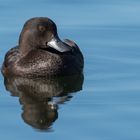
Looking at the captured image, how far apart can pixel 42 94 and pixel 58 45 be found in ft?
3.81

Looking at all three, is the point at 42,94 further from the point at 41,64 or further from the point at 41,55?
the point at 41,55

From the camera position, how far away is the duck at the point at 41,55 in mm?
12078

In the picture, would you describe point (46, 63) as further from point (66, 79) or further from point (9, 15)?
point (9, 15)

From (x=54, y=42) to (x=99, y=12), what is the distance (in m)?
2.01

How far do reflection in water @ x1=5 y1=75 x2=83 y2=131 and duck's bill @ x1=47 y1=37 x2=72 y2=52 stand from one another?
44 centimetres

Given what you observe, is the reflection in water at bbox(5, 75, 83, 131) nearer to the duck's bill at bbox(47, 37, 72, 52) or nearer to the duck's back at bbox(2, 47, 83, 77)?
the duck's back at bbox(2, 47, 83, 77)

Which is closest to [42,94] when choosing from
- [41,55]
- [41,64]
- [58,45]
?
[41,64]

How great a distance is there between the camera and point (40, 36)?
40.4 ft

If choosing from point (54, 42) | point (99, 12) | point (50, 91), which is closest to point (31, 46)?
point (54, 42)

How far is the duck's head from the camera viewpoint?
12.2 meters

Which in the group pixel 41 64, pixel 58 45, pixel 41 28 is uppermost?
pixel 41 28

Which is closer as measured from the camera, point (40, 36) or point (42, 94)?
point (42, 94)

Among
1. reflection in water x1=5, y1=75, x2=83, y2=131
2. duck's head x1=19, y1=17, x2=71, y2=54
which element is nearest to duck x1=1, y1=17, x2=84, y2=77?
duck's head x1=19, y1=17, x2=71, y2=54

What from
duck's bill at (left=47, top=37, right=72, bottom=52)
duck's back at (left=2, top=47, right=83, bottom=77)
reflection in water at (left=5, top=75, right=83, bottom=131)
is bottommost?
reflection in water at (left=5, top=75, right=83, bottom=131)
